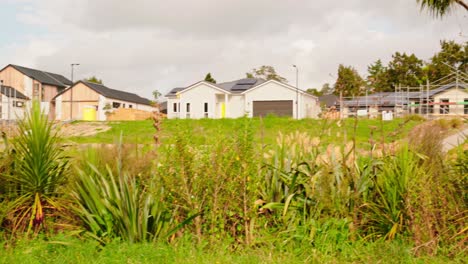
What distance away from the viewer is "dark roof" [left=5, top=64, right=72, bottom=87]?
6191 cm

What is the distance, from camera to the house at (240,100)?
43.0 metres

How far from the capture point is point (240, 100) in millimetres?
45094

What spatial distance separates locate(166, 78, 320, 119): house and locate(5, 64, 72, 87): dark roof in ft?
88.1

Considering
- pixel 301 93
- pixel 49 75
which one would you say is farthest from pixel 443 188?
pixel 49 75

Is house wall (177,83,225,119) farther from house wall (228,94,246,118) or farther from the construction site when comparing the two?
the construction site

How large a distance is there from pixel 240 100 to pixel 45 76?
35.6m

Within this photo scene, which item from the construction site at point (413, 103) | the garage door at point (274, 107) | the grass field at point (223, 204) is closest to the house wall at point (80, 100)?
the garage door at point (274, 107)

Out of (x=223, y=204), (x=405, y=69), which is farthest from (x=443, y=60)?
A: (x=223, y=204)

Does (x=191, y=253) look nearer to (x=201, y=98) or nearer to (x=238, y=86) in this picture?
(x=201, y=98)

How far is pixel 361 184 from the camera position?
4.59 m

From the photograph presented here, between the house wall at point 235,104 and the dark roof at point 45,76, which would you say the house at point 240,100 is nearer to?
the house wall at point 235,104

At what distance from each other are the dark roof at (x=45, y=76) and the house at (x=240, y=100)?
26846mm

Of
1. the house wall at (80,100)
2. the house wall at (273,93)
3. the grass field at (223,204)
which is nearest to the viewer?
the grass field at (223,204)

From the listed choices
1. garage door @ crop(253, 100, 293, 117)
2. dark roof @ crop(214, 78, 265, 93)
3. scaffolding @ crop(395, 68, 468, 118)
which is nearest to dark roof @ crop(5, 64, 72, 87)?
dark roof @ crop(214, 78, 265, 93)
